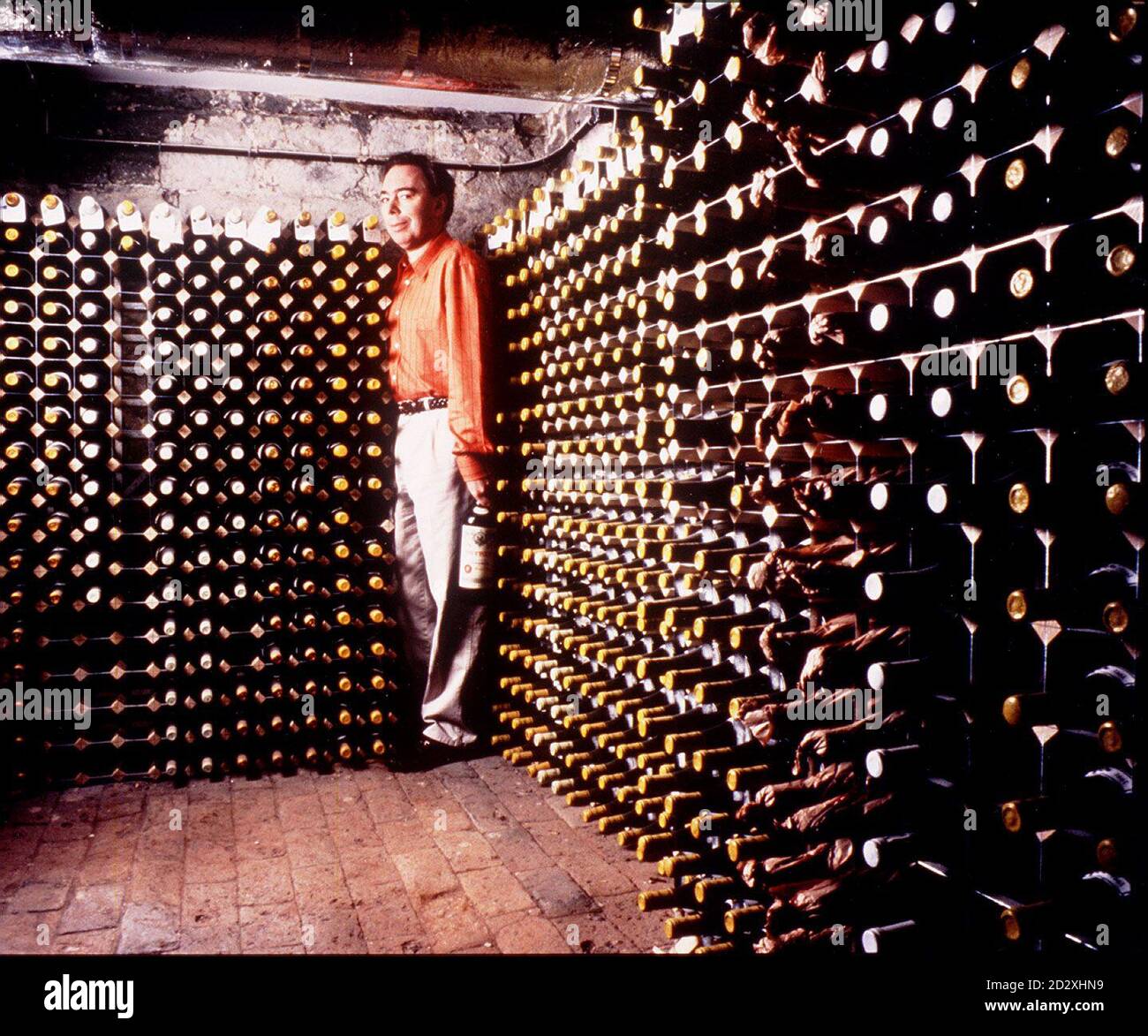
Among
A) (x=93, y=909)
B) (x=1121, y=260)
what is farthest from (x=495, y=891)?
(x=1121, y=260)

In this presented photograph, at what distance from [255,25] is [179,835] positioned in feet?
11.9

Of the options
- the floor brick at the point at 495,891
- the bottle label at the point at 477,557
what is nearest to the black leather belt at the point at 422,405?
the bottle label at the point at 477,557

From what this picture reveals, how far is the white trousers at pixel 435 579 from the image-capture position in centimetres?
491

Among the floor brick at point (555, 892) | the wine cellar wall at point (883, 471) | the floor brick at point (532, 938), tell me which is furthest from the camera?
the floor brick at point (555, 892)

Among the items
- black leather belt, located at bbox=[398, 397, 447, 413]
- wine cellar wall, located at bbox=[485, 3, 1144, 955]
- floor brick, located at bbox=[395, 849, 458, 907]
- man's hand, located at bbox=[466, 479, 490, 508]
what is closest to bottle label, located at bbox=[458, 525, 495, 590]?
man's hand, located at bbox=[466, 479, 490, 508]

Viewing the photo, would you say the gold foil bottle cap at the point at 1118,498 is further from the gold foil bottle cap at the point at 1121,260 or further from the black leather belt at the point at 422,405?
the black leather belt at the point at 422,405

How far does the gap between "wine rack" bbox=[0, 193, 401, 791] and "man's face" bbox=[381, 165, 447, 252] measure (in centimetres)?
20

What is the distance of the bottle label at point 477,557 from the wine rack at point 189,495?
1.98ft

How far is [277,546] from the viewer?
4969 mm

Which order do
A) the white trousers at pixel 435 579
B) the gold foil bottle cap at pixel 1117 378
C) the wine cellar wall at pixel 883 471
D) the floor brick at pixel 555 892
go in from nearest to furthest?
the gold foil bottle cap at pixel 1117 378
the wine cellar wall at pixel 883 471
the floor brick at pixel 555 892
the white trousers at pixel 435 579

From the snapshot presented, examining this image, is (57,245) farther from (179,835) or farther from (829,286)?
(829,286)

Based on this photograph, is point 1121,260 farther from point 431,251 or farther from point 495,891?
point 431,251
